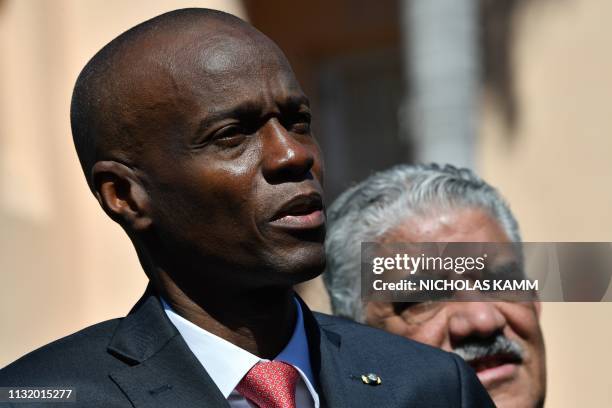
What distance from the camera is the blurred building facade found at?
562 cm

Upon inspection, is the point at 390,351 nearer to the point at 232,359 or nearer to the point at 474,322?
the point at 232,359

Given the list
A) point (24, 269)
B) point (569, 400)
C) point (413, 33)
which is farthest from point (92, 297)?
point (569, 400)

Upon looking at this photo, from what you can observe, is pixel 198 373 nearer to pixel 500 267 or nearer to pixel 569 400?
pixel 500 267

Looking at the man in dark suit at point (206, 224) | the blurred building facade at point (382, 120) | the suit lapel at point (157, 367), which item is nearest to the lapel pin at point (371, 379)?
the man in dark suit at point (206, 224)

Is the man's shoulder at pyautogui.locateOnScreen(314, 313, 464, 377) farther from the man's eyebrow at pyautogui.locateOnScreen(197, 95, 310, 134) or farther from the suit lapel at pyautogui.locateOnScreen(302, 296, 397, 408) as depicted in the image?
the man's eyebrow at pyautogui.locateOnScreen(197, 95, 310, 134)

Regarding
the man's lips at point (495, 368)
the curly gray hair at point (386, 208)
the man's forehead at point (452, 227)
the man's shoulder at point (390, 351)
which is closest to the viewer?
the man's shoulder at point (390, 351)

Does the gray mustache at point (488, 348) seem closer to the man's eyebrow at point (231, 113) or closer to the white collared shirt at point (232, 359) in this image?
the white collared shirt at point (232, 359)

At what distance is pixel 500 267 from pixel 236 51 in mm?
1206

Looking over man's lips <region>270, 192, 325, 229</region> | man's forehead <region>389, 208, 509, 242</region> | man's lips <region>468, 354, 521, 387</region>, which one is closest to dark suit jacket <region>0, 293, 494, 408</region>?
man's lips <region>270, 192, 325, 229</region>

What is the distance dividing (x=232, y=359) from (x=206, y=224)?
9.2 inches

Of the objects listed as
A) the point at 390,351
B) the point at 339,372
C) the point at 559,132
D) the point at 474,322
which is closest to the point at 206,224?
the point at 339,372

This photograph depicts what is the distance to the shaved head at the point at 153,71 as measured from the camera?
1.91 m

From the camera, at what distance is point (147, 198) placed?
1973 millimetres

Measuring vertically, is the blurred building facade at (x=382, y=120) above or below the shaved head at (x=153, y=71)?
below
